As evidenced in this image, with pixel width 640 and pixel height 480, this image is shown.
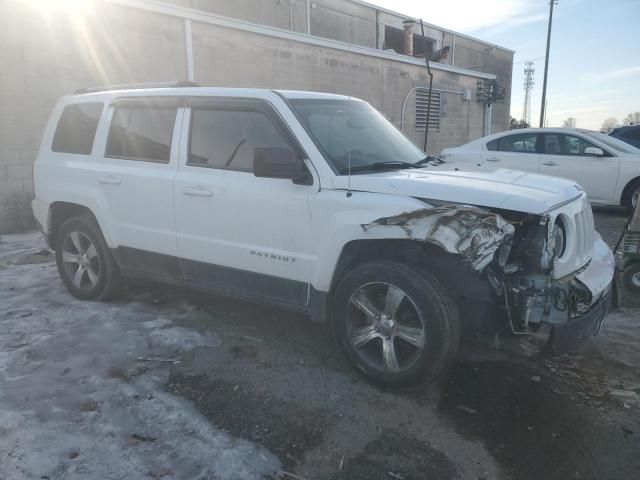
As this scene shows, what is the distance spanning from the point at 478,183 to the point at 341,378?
1.58 m

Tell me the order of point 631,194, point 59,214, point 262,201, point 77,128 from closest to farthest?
1. point 262,201
2. point 77,128
3. point 59,214
4. point 631,194

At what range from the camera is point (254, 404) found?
310cm

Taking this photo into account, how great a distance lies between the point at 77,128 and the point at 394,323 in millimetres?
3655

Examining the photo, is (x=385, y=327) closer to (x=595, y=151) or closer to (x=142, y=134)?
(x=142, y=134)

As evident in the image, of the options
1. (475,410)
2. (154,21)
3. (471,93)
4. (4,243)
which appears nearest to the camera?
(475,410)

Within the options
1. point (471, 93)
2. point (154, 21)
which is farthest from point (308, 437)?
point (471, 93)

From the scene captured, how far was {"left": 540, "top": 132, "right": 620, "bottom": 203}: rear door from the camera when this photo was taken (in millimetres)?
8789

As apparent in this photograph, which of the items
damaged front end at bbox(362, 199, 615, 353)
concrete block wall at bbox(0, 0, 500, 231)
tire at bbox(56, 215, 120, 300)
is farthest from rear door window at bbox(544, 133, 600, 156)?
tire at bbox(56, 215, 120, 300)

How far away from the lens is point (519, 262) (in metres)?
2.94

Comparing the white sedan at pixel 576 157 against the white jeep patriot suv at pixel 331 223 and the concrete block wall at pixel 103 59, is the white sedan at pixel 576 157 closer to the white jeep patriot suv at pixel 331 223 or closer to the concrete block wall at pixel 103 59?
the white jeep patriot suv at pixel 331 223

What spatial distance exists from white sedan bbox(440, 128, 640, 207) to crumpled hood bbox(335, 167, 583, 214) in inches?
208

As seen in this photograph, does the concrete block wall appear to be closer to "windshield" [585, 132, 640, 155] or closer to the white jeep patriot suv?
the white jeep patriot suv

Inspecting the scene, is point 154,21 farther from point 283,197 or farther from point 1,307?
point 283,197

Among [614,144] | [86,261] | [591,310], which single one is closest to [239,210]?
[86,261]
